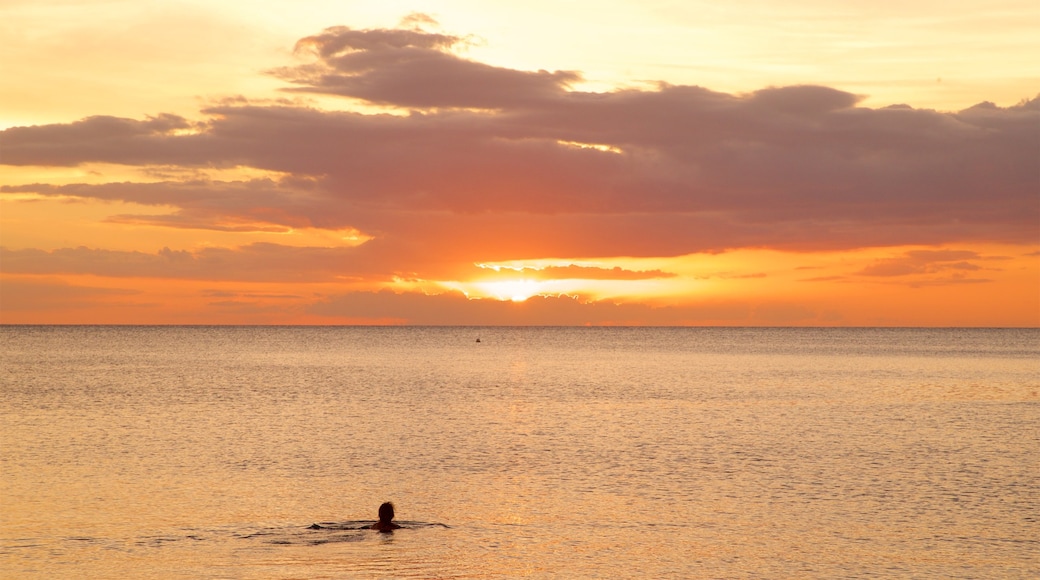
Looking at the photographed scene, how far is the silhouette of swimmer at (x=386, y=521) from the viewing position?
32.8 metres

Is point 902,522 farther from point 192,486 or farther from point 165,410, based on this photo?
point 165,410

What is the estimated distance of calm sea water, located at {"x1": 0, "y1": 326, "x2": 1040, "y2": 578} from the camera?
29578 mm

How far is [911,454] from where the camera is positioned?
51.0 m

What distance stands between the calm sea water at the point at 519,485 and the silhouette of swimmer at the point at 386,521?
0.74 meters

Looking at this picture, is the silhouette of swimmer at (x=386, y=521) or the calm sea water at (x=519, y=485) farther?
the silhouette of swimmer at (x=386, y=521)

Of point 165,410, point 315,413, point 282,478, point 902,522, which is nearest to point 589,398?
point 315,413

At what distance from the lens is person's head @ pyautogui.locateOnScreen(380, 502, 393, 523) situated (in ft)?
108

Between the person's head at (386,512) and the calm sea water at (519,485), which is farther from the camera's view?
the person's head at (386,512)

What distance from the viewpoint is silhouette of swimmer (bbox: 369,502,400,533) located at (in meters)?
32.8

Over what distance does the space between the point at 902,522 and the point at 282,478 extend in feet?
80.4

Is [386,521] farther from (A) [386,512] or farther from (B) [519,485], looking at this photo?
(B) [519,485]

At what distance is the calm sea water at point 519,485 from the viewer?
29.6 metres

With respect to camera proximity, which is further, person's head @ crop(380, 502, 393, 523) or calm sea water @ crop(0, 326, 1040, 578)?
person's head @ crop(380, 502, 393, 523)

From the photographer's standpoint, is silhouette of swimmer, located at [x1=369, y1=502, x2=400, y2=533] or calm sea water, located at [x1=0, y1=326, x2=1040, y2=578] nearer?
calm sea water, located at [x1=0, y1=326, x2=1040, y2=578]
